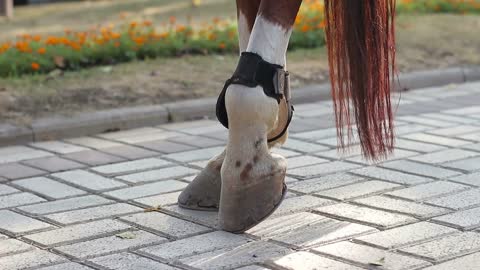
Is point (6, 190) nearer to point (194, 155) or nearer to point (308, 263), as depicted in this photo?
point (194, 155)

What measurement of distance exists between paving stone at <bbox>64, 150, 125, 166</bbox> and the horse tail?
63.5 inches

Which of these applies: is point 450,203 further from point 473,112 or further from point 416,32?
point 416,32

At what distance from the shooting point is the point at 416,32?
28.0 ft

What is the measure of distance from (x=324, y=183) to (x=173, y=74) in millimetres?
2577

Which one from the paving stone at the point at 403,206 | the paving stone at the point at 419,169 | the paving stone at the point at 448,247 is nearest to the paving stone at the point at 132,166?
the paving stone at the point at 419,169

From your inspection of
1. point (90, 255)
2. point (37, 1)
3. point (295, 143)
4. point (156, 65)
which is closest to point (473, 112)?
point (295, 143)

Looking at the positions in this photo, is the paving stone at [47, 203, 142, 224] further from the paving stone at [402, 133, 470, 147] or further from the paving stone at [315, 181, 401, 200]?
the paving stone at [402, 133, 470, 147]

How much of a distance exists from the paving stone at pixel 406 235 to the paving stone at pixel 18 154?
84.3 inches

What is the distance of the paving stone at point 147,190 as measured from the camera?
4.33 metres

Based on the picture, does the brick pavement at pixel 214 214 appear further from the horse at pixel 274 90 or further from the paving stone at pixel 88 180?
the horse at pixel 274 90

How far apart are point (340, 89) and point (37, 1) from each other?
27.8 ft

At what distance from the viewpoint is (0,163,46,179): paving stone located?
186 inches

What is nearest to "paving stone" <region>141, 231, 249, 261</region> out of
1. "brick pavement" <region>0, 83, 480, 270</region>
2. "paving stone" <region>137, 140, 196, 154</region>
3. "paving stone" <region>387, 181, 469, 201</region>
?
"brick pavement" <region>0, 83, 480, 270</region>

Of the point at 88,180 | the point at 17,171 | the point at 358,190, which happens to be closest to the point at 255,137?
the point at 358,190
